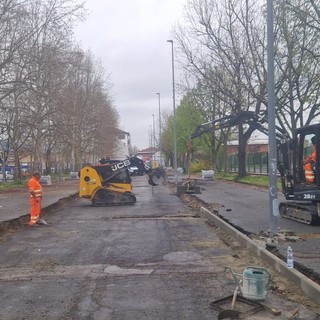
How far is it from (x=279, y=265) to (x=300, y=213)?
6.10 m

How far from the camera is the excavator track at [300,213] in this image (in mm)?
13516

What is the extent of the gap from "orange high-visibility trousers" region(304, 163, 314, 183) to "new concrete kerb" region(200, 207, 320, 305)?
8.19 feet

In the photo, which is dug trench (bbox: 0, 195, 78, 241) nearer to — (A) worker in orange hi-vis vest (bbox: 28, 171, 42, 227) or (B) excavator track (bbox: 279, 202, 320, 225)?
(A) worker in orange hi-vis vest (bbox: 28, 171, 42, 227)

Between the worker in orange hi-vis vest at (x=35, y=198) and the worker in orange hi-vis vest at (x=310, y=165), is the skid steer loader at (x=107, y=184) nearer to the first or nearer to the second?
the worker in orange hi-vis vest at (x=35, y=198)

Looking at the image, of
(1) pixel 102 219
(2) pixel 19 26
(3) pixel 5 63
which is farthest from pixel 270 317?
(2) pixel 19 26

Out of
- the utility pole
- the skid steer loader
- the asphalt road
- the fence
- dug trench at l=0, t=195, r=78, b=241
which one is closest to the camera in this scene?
the asphalt road

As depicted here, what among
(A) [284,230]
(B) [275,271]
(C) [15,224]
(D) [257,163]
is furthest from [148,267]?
(D) [257,163]

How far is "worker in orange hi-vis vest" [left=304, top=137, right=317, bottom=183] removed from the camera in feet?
43.9

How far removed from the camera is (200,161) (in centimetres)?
7281

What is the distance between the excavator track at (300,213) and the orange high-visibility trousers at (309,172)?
74 centimetres

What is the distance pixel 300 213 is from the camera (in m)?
14.2

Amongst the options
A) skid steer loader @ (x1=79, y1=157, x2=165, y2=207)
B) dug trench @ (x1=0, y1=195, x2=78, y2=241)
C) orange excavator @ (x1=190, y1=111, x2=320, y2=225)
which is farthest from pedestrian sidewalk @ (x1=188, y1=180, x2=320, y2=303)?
dug trench @ (x1=0, y1=195, x2=78, y2=241)

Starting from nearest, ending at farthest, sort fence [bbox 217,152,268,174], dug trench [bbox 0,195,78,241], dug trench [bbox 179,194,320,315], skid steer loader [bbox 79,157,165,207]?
dug trench [bbox 179,194,320,315] < dug trench [bbox 0,195,78,241] < skid steer loader [bbox 79,157,165,207] < fence [bbox 217,152,268,174]

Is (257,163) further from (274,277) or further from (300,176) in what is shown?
(274,277)
